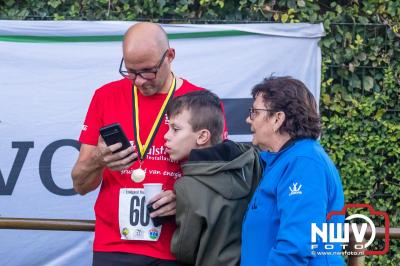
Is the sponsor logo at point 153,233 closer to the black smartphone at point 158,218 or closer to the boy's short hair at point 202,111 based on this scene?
the black smartphone at point 158,218

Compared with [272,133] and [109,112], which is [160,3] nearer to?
[109,112]

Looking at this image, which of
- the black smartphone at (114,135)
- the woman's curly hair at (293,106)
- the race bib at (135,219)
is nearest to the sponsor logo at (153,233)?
the race bib at (135,219)

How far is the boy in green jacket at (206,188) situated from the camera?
9.53 feet

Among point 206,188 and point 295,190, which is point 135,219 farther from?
point 295,190

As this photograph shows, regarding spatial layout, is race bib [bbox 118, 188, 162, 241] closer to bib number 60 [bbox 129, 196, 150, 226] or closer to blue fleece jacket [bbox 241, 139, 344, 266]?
bib number 60 [bbox 129, 196, 150, 226]

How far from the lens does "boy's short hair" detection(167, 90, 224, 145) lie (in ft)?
9.96

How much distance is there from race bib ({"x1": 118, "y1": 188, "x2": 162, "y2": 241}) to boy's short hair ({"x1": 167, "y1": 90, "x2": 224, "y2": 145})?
0.36 metres

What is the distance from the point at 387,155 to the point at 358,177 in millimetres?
277

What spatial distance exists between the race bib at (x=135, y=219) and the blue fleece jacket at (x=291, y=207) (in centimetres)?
44

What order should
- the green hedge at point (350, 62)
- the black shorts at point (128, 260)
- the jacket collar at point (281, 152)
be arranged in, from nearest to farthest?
the jacket collar at point (281, 152), the black shorts at point (128, 260), the green hedge at point (350, 62)

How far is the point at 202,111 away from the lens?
3.04 metres

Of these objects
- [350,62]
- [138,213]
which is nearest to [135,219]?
[138,213]

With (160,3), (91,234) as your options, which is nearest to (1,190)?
(91,234)

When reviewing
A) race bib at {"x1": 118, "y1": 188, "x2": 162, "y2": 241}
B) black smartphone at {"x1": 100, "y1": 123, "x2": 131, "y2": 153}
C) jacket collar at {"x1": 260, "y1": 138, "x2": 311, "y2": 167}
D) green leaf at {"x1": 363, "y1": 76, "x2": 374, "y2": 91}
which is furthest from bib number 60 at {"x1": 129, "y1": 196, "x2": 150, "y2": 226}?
green leaf at {"x1": 363, "y1": 76, "x2": 374, "y2": 91}
